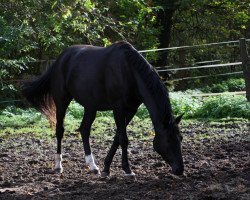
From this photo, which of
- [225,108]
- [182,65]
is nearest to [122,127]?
[225,108]

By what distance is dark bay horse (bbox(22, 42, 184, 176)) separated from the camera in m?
5.54

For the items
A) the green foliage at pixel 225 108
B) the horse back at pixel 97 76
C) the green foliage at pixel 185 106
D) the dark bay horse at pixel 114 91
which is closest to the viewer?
the dark bay horse at pixel 114 91

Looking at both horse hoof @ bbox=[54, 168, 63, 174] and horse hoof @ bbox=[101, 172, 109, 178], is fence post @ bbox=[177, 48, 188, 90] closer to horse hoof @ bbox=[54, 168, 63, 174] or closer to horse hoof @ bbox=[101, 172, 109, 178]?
horse hoof @ bbox=[54, 168, 63, 174]

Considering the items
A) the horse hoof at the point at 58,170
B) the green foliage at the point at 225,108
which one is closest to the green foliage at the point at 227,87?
the green foliage at the point at 225,108

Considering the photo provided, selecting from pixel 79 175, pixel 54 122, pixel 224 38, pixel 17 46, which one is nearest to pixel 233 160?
pixel 79 175

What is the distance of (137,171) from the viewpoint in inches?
242

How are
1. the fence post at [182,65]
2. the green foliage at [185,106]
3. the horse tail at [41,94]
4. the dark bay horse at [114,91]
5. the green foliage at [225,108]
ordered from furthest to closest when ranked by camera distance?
the fence post at [182,65] < the green foliage at [185,106] < the green foliage at [225,108] < the horse tail at [41,94] < the dark bay horse at [114,91]

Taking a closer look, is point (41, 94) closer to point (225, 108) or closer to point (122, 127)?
point (122, 127)

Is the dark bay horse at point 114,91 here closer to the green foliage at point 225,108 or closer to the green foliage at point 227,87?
the green foliage at point 225,108

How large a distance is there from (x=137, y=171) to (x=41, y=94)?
Result: 75.2 inches

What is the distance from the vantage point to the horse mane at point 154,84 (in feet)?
18.2

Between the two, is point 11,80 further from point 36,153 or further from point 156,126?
point 156,126

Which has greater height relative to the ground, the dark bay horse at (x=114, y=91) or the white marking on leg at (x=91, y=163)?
the dark bay horse at (x=114, y=91)

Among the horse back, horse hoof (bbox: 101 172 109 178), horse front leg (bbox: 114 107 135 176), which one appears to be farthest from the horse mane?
horse hoof (bbox: 101 172 109 178)
